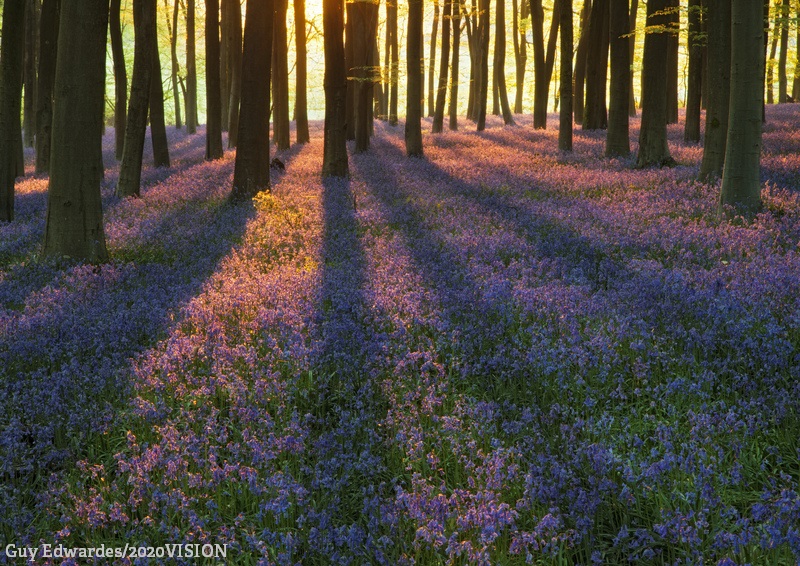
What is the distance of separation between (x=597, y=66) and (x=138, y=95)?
1703 cm

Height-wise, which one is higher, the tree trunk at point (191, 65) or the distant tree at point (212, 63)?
the tree trunk at point (191, 65)

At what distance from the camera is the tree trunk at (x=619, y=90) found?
1862 centimetres

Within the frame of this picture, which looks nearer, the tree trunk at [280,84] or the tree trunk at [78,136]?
the tree trunk at [78,136]

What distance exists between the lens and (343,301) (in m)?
6.90

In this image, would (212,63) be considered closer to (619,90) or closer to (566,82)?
(566,82)

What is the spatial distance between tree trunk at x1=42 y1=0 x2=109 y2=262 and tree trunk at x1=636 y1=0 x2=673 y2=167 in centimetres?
1249

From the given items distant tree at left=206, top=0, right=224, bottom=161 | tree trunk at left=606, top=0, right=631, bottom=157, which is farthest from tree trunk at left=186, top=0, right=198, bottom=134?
tree trunk at left=606, top=0, right=631, bottom=157

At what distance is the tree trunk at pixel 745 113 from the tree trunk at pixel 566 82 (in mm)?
11071

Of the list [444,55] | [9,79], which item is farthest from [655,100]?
[444,55]

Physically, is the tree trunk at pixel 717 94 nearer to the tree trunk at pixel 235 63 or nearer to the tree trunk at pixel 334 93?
the tree trunk at pixel 334 93

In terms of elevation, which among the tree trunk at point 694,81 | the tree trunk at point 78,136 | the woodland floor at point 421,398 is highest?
the tree trunk at point 694,81

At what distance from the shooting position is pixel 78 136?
354 inches

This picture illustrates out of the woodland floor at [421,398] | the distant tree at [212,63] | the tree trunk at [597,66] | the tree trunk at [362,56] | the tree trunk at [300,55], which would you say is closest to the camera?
the woodland floor at [421,398]

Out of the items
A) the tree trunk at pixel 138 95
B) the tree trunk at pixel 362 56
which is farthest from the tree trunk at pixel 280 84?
the tree trunk at pixel 138 95
